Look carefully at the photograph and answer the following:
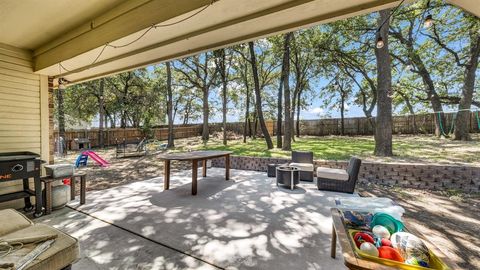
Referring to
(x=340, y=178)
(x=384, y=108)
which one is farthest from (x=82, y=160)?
(x=384, y=108)

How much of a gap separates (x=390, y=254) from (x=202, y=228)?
83.1 inches

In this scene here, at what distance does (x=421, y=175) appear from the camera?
4734 millimetres

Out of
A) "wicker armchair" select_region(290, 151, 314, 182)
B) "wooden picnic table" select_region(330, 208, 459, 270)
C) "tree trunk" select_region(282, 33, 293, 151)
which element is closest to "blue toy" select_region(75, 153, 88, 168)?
"wicker armchair" select_region(290, 151, 314, 182)

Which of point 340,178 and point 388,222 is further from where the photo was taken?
point 340,178

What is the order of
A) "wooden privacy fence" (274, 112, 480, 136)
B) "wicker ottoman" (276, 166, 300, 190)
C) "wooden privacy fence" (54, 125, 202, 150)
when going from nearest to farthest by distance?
"wicker ottoman" (276, 166, 300, 190) < "wooden privacy fence" (274, 112, 480, 136) < "wooden privacy fence" (54, 125, 202, 150)

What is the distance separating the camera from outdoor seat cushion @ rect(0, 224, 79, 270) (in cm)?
133

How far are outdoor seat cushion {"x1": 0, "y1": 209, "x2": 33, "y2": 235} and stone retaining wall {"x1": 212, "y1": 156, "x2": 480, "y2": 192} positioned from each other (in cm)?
575

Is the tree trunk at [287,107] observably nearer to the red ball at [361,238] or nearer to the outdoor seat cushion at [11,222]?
the red ball at [361,238]

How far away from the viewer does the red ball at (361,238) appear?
160cm

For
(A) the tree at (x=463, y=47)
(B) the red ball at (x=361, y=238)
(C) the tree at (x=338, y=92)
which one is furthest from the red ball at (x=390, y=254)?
(C) the tree at (x=338, y=92)

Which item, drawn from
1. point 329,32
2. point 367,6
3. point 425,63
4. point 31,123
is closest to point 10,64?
point 31,123

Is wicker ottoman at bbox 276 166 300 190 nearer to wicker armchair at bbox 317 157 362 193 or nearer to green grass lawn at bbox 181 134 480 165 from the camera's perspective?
wicker armchair at bbox 317 157 362 193

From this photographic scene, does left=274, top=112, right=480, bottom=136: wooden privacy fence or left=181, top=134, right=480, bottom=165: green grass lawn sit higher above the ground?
left=274, top=112, right=480, bottom=136: wooden privacy fence

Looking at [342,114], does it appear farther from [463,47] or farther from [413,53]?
[463,47]
